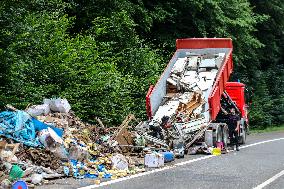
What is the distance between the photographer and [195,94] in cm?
1723

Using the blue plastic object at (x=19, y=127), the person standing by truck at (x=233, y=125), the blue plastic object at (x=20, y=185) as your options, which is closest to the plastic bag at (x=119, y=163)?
the blue plastic object at (x=19, y=127)

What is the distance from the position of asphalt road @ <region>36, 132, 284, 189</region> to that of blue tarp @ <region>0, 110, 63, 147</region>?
1.60 m

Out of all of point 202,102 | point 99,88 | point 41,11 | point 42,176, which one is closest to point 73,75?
point 99,88

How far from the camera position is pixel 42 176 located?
10.2m

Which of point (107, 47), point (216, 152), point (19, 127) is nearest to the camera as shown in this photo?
point (19, 127)

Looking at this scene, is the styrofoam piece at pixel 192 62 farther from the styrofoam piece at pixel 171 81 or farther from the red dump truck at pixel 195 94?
the styrofoam piece at pixel 171 81

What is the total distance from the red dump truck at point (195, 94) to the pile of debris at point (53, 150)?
2682 mm

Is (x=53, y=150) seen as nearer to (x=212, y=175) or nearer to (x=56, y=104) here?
(x=56, y=104)

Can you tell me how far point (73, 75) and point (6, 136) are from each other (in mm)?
5233

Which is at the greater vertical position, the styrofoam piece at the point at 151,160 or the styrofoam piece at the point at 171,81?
the styrofoam piece at the point at 171,81

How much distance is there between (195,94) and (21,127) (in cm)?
708

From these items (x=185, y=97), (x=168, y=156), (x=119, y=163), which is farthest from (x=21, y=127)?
(x=185, y=97)

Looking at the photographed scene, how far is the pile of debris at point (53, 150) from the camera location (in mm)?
10328

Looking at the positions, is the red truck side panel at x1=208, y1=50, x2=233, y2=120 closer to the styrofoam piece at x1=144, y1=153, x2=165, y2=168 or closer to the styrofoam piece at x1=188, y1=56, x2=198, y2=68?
the styrofoam piece at x1=188, y1=56, x2=198, y2=68
